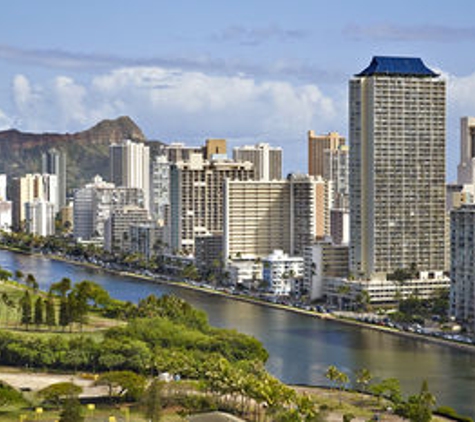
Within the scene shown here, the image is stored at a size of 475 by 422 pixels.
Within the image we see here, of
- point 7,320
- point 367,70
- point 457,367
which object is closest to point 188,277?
point 367,70

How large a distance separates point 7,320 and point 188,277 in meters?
19.1

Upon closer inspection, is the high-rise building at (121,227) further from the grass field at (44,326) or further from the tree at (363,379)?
the tree at (363,379)

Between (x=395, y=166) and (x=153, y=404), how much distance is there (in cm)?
2279

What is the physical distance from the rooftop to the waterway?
9262mm

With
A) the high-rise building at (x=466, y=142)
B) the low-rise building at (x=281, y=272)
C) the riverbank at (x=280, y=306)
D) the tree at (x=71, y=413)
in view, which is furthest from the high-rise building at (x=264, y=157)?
the tree at (x=71, y=413)

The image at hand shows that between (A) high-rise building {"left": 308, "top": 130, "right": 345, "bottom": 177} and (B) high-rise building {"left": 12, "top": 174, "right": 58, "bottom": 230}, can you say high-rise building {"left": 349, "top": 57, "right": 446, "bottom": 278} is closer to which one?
(A) high-rise building {"left": 308, "top": 130, "right": 345, "bottom": 177}

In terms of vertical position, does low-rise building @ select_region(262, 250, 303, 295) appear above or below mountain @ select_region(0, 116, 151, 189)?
below

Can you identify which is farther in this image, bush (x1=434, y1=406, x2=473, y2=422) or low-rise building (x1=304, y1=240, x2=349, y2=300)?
low-rise building (x1=304, y1=240, x2=349, y2=300)

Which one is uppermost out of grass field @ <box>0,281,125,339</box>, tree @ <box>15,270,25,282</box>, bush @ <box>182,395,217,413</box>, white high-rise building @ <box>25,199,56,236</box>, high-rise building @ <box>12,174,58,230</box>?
high-rise building @ <box>12,174,58,230</box>

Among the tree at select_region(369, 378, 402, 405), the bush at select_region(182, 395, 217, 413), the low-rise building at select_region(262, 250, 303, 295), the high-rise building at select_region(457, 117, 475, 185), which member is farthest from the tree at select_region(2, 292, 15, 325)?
the high-rise building at select_region(457, 117, 475, 185)

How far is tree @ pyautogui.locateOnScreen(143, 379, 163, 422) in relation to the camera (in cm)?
2108

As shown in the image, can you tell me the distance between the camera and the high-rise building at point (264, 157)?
8138 centimetres

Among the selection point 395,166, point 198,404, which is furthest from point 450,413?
point 395,166

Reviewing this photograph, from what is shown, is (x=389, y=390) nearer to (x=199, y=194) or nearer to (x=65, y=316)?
(x=65, y=316)
